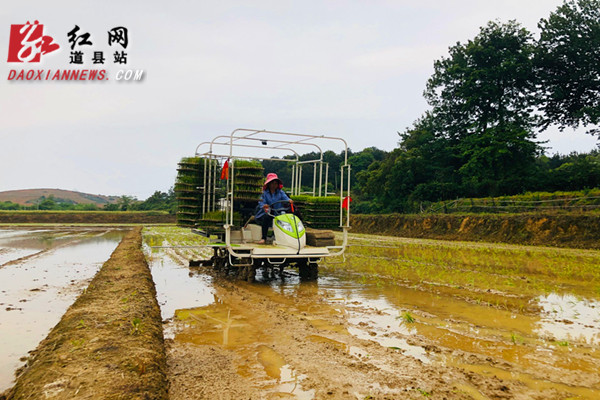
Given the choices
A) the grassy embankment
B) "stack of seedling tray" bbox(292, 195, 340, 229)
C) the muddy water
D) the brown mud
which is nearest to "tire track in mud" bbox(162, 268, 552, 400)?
the muddy water

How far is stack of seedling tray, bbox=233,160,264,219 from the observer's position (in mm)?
9828

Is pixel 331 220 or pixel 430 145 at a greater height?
pixel 430 145

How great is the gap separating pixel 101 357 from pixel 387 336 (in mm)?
3099

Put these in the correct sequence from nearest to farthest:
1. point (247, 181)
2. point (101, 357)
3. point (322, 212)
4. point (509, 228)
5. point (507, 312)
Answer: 1. point (101, 357)
2. point (507, 312)
3. point (247, 181)
4. point (322, 212)
5. point (509, 228)

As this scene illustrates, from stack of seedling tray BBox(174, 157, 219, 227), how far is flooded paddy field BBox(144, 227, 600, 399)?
74.0 inches

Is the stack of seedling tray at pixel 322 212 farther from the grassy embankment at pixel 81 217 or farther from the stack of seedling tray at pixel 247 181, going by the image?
the grassy embankment at pixel 81 217

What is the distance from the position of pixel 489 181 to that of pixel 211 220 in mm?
27991

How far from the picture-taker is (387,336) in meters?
5.09

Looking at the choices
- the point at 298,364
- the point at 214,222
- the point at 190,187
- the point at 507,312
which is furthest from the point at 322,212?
the point at 298,364

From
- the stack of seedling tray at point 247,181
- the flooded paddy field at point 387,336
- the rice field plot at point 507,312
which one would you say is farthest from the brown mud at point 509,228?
the stack of seedling tray at point 247,181

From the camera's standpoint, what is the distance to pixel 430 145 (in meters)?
39.5

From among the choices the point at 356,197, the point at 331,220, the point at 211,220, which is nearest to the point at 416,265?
the point at 331,220

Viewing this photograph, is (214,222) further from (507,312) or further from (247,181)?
(507,312)

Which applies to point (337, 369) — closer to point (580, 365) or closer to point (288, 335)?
point (288, 335)
